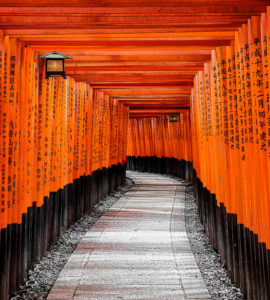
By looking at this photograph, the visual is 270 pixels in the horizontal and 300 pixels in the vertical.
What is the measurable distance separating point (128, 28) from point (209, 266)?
11.5 feet

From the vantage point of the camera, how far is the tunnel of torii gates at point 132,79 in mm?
3605

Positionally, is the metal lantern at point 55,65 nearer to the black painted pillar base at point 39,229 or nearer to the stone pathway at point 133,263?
the black painted pillar base at point 39,229

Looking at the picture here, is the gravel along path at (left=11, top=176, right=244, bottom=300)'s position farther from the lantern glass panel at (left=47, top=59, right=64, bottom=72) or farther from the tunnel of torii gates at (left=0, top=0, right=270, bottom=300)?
the lantern glass panel at (left=47, top=59, right=64, bottom=72)

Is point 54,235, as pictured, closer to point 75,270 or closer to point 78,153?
point 75,270

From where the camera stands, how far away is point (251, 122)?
3.74 metres

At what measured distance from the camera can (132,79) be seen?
8.22 metres

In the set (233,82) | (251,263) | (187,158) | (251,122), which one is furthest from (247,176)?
(187,158)

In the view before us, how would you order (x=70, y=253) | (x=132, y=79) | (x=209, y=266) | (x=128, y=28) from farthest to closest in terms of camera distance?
(x=132, y=79)
(x=70, y=253)
(x=209, y=266)
(x=128, y=28)

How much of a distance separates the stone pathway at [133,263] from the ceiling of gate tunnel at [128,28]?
312 cm

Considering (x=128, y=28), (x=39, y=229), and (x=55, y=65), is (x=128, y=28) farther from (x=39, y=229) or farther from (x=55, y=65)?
(x=39, y=229)

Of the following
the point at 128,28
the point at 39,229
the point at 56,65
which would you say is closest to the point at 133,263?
the point at 39,229

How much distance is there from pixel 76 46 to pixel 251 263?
372cm

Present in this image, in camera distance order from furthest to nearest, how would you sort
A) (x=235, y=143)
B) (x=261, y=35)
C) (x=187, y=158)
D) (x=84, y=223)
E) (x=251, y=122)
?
(x=187, y=158), (x=84, y=223), (x=235, y=143), (x=251, y=122), (x=261, y=35)

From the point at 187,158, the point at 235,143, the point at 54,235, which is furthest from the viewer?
the point at 187,158
